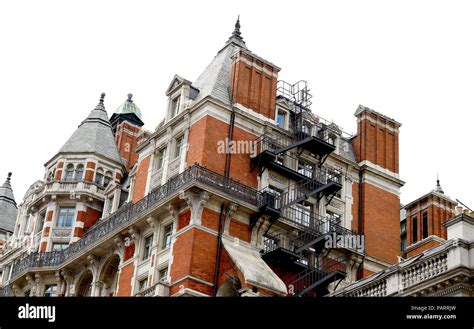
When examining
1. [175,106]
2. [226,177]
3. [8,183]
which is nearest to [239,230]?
[226,177]

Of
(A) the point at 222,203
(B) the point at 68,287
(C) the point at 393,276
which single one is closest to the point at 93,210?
(B) the point at 68,287

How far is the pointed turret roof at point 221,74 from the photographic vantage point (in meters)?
53.4

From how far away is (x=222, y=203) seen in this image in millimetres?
48812

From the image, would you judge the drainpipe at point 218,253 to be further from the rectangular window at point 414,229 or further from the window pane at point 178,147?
the rectangular window at point 414,229

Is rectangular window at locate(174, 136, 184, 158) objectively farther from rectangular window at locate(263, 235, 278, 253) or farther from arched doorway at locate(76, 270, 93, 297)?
arched doorway at locate(76, 270, 93, 297)

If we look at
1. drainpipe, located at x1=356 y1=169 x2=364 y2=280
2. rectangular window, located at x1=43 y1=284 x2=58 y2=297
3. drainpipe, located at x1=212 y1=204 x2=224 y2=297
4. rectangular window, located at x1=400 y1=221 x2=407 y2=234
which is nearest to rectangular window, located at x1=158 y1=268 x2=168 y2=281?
drainpipe, located at x1=212 y1=204 x2=224 y2=297

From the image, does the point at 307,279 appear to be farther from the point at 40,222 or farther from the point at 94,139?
the point at 40,222

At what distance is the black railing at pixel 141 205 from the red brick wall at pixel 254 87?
5.76 metres

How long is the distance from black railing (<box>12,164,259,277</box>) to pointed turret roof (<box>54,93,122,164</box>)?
8.21 m

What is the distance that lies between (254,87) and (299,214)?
7780 mm

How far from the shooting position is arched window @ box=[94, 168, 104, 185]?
63.2m

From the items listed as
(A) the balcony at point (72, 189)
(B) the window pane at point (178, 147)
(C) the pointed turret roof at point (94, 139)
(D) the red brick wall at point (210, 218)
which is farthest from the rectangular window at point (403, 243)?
(A) the balcony at point (72, 189)
